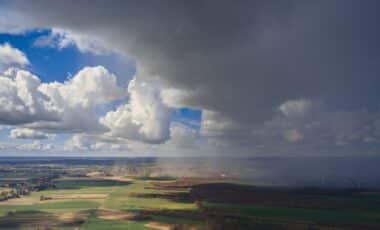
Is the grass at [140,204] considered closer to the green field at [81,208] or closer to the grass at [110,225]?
the green field at [81,208]

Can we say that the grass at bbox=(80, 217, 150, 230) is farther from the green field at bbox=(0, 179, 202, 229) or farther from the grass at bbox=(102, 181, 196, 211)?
the grass at bbox=(102, 181, 196, 211)

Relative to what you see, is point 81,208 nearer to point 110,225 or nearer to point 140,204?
point 140,204

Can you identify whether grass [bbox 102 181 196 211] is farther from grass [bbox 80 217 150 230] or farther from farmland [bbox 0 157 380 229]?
grass [bbox 80 217 150 230]

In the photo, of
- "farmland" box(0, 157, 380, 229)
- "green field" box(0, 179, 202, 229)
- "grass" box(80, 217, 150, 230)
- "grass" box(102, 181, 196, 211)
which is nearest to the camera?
"grass" box(80, 217, 150, 230)

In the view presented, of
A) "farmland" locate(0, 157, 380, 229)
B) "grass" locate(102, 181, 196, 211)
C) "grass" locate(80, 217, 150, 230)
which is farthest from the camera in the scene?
"grass" locate(102, 181, 196, 211)

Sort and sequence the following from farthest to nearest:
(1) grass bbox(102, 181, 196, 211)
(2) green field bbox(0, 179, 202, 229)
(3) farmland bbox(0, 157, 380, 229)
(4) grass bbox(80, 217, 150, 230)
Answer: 1. (1) grass bbox(102, 181, 196, 211)
2. (2) green field bbox(0, 179, 202, 229)
3. (3) farmland bbox(0, 157, 380, 229)
4. (4) grass bbox(80, 217, 150, 230)

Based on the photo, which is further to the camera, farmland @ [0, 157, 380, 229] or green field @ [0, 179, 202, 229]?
green field @ [0, 179, 202, 229]

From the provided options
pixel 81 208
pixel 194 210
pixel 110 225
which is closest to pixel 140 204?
pixel 81 208

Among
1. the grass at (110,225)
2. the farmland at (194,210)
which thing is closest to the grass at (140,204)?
the farmland at (194,210)

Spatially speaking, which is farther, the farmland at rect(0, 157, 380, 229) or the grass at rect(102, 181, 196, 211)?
the grass at rect(102, 181, 196, 211)

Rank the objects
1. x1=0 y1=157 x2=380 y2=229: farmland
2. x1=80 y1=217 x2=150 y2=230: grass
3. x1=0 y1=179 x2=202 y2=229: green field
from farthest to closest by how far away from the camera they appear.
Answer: x1=0 y1=179 x2=202 y2=229: green field < x1=0 y1=157 x2=380 y2=229: farmland < x1=80 y1=217 x2=150 y2=230: grass

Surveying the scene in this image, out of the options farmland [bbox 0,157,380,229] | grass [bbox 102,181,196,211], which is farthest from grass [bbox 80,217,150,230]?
grass [bbox 102,181,196,211]
